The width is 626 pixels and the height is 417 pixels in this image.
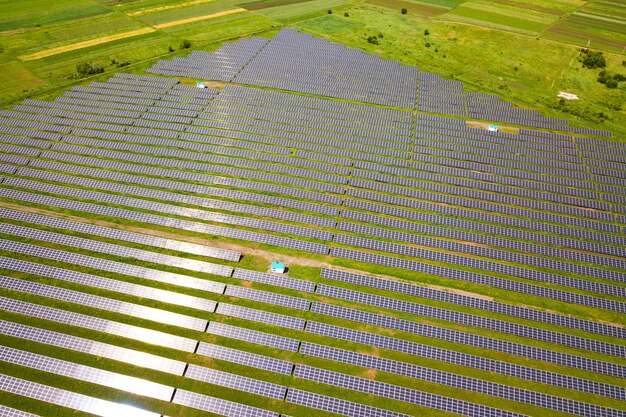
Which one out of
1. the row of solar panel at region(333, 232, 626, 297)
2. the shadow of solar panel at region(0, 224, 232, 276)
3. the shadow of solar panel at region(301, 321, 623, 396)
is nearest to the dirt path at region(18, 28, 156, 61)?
the shadow of solar panel at region(0, 224, 232, 276)

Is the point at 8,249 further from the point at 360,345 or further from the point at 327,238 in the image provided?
the point at 360,345

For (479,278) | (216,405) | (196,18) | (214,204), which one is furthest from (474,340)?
(196,18)

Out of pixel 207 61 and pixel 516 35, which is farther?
pixel 516 35

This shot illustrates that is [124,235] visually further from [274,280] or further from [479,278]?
[479,278]

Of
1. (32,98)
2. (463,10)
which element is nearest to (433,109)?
(463,10)

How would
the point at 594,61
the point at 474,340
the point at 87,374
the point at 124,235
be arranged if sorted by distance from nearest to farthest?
1. the point at 87,374
2. the point at 474,340
3. the point at 124,235
4. the point at 594,61

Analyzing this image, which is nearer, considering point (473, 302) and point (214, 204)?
point (473, 302)
